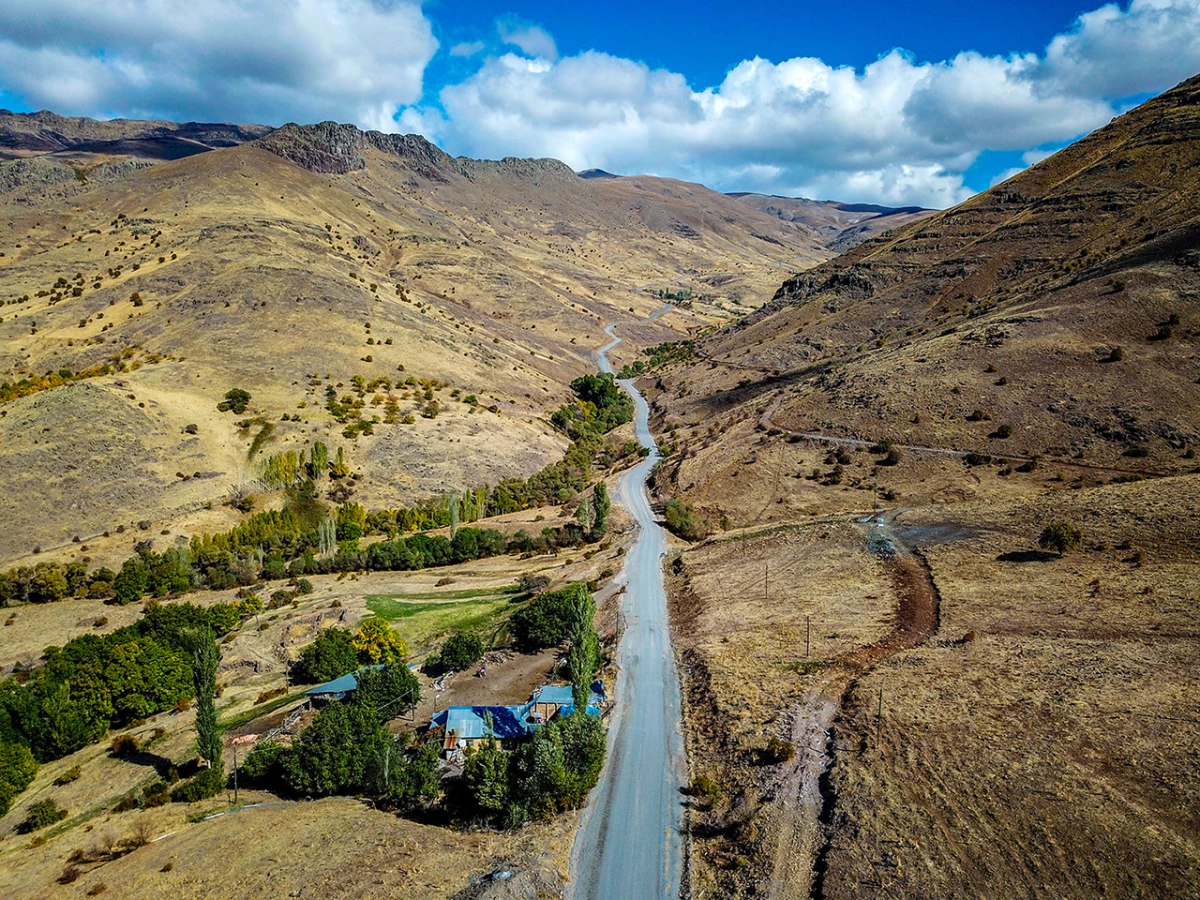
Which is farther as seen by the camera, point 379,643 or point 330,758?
point 379,643

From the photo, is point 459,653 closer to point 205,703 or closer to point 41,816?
point 205,703

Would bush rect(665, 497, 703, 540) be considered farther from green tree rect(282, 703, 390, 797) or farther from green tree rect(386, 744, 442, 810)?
green tree rect(386, 744, 442, 810)

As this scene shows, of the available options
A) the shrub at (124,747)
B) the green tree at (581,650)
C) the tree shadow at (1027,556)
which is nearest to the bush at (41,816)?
the shrub at (124,747)

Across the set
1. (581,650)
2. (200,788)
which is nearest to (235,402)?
(200,788)

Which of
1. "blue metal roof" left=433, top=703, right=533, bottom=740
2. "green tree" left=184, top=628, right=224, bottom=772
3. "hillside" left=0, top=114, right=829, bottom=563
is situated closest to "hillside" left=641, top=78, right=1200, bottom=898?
"blue metal roof" left=433, top=703, right=533, bottom=740

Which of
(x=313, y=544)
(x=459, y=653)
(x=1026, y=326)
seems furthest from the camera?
(x=1026, y=326)

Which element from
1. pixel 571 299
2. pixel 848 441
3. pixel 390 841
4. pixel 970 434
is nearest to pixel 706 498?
pixel 848 441

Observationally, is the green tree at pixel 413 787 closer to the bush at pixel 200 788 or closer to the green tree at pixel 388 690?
the green tree at pixel 388 690
